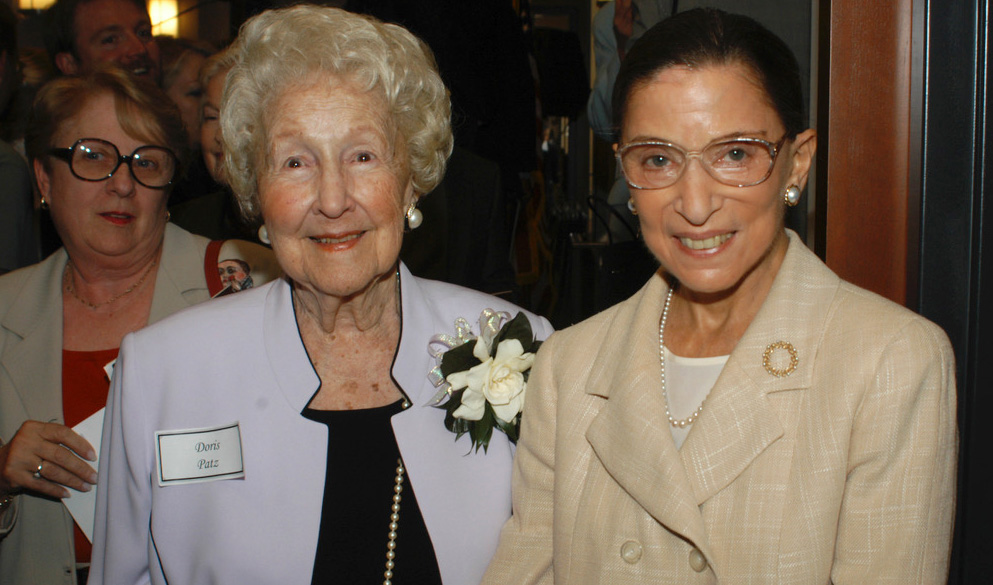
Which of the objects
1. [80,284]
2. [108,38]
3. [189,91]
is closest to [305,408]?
[80,284]

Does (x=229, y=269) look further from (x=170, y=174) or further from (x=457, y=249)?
(x=457, y=249)

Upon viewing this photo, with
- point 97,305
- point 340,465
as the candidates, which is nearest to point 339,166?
point 340,465

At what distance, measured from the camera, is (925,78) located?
2.01 meters

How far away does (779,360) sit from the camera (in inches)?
61.5

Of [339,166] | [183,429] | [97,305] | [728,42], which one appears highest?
[728,42]

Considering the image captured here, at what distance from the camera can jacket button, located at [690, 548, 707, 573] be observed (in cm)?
151

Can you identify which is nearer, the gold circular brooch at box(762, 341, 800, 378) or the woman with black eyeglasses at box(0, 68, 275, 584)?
the gold circular brooch at box(762, 341, 800, 378)

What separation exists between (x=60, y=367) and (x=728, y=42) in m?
2.10

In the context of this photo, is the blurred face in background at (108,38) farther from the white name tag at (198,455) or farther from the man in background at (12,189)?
the white name tag at (198,455)

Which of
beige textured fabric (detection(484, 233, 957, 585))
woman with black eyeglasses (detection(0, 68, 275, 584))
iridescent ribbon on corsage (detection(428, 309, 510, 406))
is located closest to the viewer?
beige textured fabric (detection(484, 233, 957, 585))

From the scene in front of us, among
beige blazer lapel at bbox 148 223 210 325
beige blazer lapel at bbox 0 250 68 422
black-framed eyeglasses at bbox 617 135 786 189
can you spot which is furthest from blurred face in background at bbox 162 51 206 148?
black-framed eyeglasses at bbox 617 135 786 189

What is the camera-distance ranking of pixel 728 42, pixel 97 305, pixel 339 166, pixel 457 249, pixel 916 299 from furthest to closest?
pixel 457 249
pixel 97 305
pixel 916 299
pixel 339 166
pixel 728 42

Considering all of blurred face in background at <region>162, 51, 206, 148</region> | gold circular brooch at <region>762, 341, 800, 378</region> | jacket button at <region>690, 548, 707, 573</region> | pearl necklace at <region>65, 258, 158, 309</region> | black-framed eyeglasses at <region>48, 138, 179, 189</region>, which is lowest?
jacket button at <region>690, 548, 707, 573</region>

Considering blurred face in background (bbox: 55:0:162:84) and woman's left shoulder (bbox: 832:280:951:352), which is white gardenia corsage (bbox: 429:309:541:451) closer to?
woman's left shoulder (bbox: 832:280:951:352)
